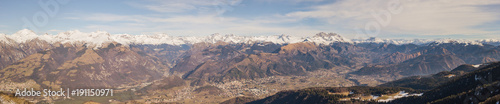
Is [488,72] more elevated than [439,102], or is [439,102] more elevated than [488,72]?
[488,72]

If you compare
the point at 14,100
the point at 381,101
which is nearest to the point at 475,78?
the point at 381,101

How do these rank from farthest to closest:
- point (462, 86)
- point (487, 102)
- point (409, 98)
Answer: point (409, 98), point (462, 86), point (487, 102)

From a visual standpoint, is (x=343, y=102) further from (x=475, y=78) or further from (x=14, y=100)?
(x=14, y=100)

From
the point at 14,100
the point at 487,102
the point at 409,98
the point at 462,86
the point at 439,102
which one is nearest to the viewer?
the point at 487,102

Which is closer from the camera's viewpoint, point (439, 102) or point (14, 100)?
point (14, 100)

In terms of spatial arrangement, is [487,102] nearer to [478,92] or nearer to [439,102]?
[478,92]

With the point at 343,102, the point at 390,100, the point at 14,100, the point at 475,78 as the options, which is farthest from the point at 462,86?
the point at 14,100

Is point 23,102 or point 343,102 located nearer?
point 23,102

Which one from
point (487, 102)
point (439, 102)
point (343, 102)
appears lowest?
point (343, 102)

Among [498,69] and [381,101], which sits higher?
[498,69]
